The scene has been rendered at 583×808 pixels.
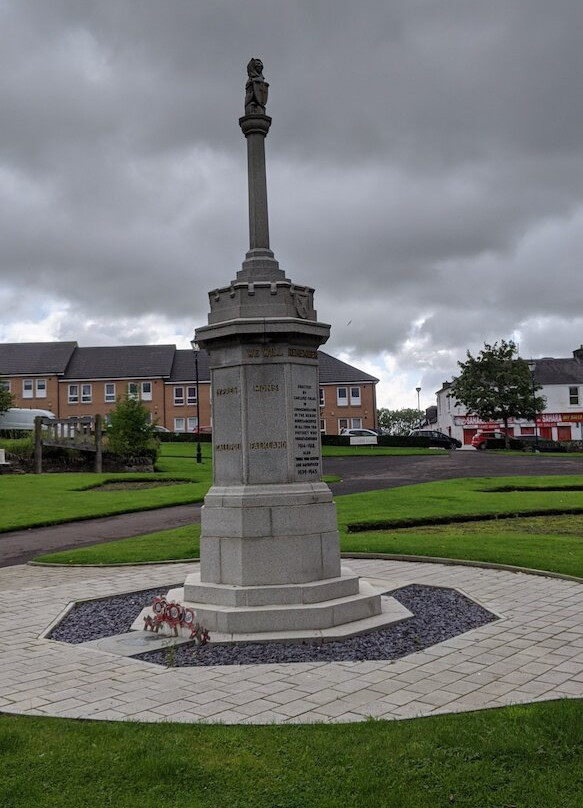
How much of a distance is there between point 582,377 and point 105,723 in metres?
84.1

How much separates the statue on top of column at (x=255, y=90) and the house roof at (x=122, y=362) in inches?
2720

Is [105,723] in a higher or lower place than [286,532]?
lower

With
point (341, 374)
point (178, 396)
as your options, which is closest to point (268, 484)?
point (341, 374)

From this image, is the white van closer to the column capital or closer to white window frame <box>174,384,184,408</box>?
white window frame <box>174,384,184,408</box>

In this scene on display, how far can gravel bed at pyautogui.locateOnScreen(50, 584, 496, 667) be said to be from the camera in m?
7.33

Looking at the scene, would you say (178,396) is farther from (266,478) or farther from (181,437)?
(266,478)

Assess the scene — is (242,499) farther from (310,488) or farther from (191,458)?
(191,458)

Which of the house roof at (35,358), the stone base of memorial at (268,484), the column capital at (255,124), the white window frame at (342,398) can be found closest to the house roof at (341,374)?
the white window frame at (342,398)

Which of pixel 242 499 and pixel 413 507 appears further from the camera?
pixel 413 507

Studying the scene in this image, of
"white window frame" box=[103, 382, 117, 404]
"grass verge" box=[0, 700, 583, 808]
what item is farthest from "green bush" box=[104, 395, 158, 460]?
"white window frame" box=[103, 382, 117, 404]

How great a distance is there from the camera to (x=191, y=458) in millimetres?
47906

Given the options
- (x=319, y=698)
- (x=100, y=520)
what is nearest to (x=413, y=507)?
(x=100, y=520)

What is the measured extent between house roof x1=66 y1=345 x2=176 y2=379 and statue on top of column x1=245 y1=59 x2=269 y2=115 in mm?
69085

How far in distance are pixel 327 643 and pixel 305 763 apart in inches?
129
